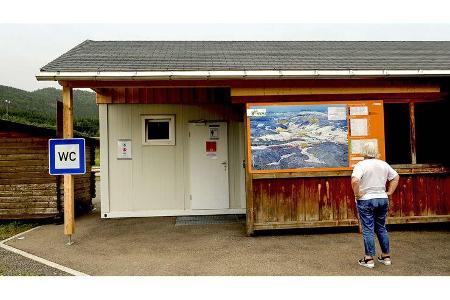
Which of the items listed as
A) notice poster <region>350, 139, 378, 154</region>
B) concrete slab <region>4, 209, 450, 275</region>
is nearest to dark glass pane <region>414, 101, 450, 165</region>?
notice poster <region>350, 139, 378, 154</region>

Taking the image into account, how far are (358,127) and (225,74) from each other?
267cm

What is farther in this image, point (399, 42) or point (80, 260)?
point (399, 42)

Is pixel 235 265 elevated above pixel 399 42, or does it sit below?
below

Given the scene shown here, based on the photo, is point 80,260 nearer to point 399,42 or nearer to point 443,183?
point 443,183

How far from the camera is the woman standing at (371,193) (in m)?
5.34

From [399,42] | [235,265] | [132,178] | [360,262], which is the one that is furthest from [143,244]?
[399,42]

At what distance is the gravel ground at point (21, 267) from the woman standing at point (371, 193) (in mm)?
3970

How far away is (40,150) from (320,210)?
6153 mm

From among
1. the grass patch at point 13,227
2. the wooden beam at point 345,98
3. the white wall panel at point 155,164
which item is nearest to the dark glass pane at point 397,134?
the wooden beam at point 345,98

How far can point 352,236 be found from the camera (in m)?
7.40

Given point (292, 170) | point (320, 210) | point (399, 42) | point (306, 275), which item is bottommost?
point (306, 275)

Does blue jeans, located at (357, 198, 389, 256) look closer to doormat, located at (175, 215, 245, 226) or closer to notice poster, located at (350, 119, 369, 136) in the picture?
notice poster, located at (350, 119, 369, 136)

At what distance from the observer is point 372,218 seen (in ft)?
17.7

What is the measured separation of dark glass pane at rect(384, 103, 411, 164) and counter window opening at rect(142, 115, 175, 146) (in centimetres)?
506
